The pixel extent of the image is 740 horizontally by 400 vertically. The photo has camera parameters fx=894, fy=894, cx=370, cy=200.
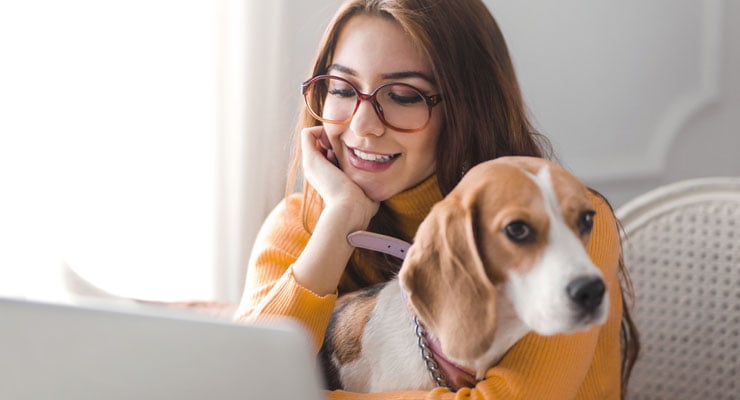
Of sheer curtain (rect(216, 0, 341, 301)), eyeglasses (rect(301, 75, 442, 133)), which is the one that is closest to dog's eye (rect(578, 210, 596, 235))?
eyeglasses (rect(301, 75, 442, 133))

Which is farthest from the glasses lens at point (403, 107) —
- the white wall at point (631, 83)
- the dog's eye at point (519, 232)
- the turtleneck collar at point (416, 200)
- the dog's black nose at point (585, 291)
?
the white wall at point (631, 83)

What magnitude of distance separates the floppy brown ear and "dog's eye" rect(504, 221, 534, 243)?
4cm

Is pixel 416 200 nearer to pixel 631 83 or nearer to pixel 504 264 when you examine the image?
pixel 504 264

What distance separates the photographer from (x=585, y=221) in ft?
3.35

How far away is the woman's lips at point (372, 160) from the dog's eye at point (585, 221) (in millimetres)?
381

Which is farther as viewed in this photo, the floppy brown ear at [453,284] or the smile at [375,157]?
the smile at [375,157]

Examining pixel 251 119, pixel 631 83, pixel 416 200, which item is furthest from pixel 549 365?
pixel 631 83

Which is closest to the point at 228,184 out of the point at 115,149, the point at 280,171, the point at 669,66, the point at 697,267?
the point at 280,171

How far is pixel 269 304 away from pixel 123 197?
71 centimetres

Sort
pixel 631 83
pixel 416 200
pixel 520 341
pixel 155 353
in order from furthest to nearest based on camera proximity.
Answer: pixel 631 83 → pixel 416 200 → pixel 520 341 → pixel 155 353

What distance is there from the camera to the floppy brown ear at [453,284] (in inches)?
39.1

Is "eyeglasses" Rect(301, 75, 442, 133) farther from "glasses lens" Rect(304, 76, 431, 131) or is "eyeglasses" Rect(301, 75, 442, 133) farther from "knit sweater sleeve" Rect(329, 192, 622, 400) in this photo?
"knit sweater sleeve" Rect(329, 192, 622, 400)

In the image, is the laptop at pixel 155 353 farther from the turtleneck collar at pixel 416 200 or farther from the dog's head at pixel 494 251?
the turtleneck collar at pixel 416 200

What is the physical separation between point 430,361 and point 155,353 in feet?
1.90
